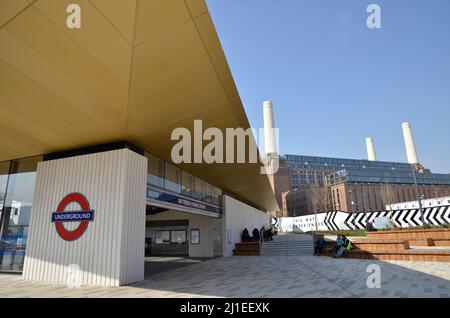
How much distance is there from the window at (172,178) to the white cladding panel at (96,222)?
7.21ft

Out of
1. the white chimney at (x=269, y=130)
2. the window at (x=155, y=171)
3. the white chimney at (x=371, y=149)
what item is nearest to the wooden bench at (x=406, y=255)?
the window at (x=155, y=171)

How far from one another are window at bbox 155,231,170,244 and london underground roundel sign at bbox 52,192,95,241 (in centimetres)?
1332

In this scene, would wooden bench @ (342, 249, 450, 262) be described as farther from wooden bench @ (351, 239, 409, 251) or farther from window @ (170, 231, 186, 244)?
window @ (170, 231, 186, 244)

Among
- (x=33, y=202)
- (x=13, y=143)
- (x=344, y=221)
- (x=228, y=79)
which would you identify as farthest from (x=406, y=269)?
(x=344, y=221)

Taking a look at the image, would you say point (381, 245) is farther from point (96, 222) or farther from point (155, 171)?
point (96, 222)

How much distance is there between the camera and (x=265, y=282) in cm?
889

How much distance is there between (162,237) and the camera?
75.5 feet

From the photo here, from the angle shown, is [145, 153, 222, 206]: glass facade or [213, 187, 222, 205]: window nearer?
[145, 153, 222, 206]: glass facade

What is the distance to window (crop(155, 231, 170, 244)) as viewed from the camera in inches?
896

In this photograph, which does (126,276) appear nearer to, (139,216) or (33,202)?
(139,216)

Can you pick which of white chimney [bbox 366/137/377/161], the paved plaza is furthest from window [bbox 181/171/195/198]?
white chimney [bbox 366/137/377/161]

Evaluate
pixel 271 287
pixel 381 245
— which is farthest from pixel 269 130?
pixel 271 287

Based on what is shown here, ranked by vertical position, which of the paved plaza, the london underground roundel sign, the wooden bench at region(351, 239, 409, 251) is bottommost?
the paved plaza
